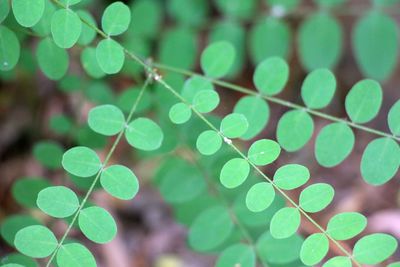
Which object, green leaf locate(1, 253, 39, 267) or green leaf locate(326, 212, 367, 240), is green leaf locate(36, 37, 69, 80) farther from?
green leaf locate(326, 212, 367, 240)

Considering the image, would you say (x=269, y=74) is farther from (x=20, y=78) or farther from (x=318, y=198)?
(x=20, y=78)

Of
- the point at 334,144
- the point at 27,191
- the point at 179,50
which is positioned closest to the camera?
the point at 334,144

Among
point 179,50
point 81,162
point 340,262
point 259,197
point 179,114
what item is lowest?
point 340,262

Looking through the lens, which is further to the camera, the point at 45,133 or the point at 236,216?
the point at 45,133

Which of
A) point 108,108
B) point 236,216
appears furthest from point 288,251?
point 108,108

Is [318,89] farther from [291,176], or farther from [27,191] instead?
[27,191]

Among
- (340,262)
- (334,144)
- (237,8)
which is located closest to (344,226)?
(340,262)

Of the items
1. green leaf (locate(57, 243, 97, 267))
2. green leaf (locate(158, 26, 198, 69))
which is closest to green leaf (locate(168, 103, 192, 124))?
green leaf (locate(57, 243, 97, 267))
